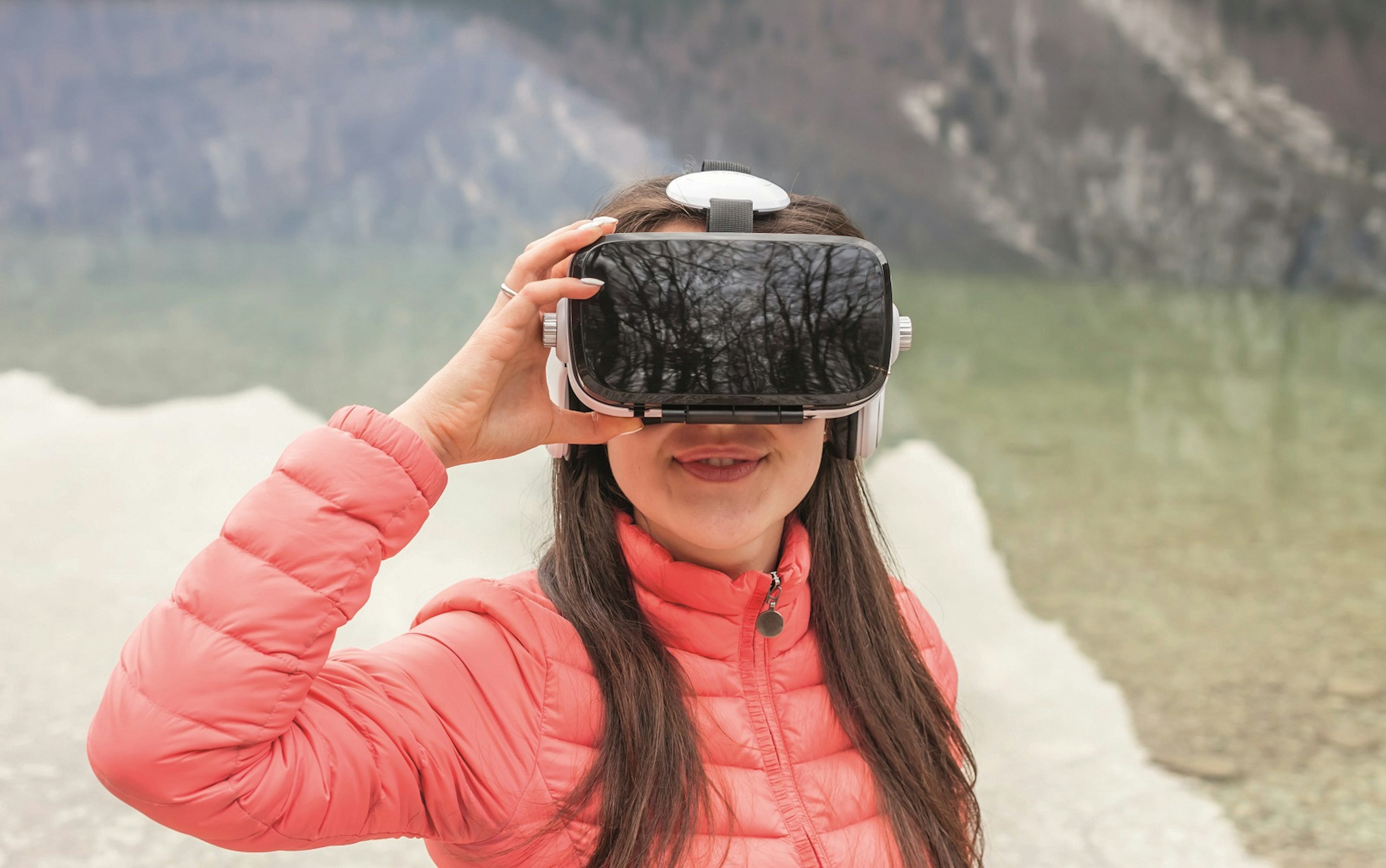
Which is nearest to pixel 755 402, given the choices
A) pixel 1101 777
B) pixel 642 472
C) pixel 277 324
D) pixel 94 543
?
pixel 642 472

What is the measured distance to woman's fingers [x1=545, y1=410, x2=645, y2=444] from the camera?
32.5 inches

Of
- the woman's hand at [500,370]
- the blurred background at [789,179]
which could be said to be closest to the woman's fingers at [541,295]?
the woman's hand at [500,370]

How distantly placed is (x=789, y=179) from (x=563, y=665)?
11.9 ft

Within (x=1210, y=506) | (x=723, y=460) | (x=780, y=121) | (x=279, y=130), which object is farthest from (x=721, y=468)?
(x=780, y=121)

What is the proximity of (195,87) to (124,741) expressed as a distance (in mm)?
6446

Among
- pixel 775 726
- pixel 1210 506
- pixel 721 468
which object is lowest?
pixel 1210 506

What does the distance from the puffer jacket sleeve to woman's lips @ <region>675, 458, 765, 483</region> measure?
0.60 feet

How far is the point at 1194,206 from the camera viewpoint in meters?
6.29

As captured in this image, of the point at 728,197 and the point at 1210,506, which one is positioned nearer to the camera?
the point at 728,197

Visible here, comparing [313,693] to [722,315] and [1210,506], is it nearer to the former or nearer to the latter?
[722,315]

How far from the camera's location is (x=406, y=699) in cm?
74

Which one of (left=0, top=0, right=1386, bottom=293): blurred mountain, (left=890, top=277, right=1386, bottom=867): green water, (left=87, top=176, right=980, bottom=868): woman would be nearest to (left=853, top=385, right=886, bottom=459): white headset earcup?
(left=87, top=176, right=980, bottom=868): woman

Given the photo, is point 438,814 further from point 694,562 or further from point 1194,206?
point 1194,206

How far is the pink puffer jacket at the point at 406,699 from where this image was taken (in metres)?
0.64
